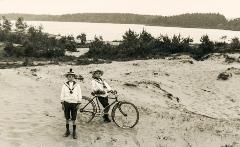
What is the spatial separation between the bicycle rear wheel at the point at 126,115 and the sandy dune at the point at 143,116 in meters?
0.23

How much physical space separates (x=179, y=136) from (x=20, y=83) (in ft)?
27.1

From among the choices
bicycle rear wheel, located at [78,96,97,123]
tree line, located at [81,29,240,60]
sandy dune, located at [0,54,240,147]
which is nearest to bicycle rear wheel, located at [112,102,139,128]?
sandy dune, located at [0,54,240,147]

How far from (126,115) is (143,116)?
6.48 ft

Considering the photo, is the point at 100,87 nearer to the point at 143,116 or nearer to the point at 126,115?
the point at 126,115

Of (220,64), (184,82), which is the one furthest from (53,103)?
(220,64)

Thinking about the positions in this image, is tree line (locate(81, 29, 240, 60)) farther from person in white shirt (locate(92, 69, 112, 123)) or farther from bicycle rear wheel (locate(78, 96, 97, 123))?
person in white shirt (locate(92, 69, 112, 123))

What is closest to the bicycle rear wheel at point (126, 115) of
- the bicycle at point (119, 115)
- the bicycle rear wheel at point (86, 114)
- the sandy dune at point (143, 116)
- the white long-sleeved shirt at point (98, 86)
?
the bicycle at point (119, 115)

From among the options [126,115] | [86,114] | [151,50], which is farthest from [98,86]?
[151,50]

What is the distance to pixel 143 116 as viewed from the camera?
530 inches

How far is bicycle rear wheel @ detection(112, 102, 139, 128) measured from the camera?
11.5 meters

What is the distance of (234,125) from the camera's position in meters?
14.0

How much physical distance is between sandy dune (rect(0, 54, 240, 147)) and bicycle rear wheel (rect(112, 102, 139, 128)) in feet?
0.77

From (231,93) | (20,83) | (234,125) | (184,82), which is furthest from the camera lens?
(184,82)

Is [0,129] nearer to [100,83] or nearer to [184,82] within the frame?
[100,83]
